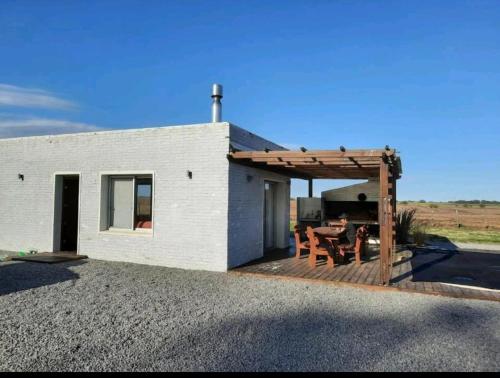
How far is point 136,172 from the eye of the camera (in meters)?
9.32

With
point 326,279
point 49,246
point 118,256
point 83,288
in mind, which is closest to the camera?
point 83,288

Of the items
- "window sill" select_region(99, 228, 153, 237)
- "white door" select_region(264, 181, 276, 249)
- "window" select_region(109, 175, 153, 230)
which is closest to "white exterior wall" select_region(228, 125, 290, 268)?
"white door" select_region(264, 181, 276, 249)

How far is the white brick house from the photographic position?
845cm

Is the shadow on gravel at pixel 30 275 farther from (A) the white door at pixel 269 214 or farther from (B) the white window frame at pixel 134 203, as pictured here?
(A) the white door at pixel 269 214

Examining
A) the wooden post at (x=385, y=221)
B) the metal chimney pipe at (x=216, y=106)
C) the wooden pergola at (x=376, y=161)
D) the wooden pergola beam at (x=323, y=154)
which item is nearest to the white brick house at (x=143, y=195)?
the wooden pergola beam at (x=323, y=154)

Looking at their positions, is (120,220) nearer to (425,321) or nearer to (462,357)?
(425,321)

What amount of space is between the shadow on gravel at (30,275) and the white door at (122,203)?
1.46 m

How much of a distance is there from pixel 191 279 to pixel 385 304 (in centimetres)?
398

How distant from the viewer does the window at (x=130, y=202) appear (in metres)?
9.44

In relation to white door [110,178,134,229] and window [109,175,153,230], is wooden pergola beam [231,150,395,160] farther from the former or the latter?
white door [110,178,134,229]

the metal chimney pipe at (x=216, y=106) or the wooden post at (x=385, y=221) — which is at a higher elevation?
the metal chimney pipe at (x=216, y=106)

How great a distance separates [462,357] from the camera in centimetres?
386

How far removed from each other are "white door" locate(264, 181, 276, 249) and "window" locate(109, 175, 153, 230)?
3.79 metres

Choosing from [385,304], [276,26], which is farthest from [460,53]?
[385,304]
